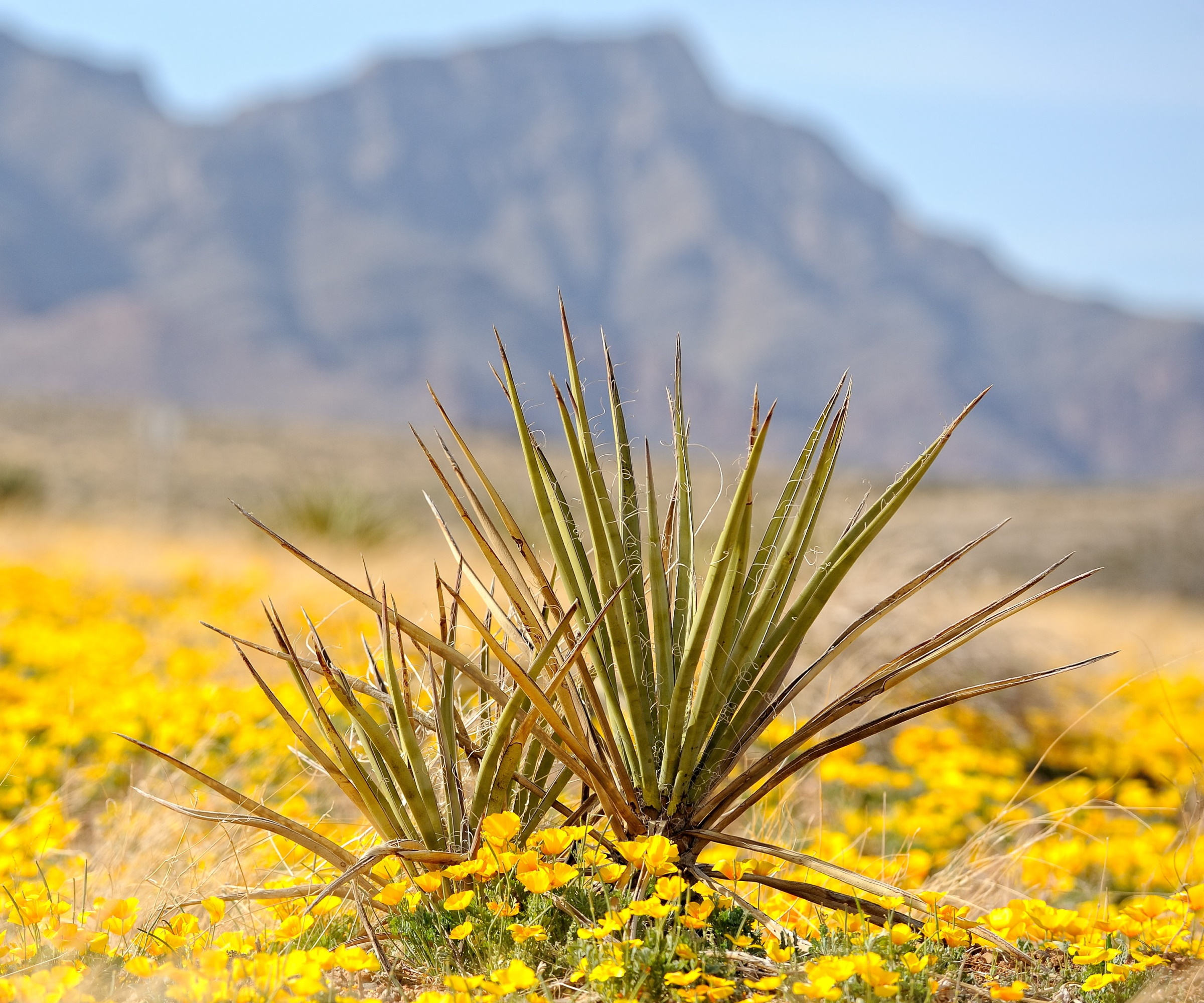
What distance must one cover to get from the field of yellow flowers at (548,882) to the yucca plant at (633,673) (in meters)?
0.11

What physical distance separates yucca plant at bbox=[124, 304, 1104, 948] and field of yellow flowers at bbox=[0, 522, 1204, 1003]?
0.11 meters

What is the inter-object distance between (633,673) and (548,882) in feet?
1.39

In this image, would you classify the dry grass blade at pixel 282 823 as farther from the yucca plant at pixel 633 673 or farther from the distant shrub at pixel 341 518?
the distant shrub at pixel 341 518

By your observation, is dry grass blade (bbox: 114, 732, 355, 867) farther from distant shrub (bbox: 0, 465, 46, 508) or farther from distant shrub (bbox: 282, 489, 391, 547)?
distant shrub (bbox: 0, 465, 46, 508)

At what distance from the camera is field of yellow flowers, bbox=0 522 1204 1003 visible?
1.83 m

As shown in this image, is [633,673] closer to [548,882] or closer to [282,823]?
[548,882]

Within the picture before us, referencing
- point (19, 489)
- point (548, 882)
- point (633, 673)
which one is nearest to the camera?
point (548, 882)

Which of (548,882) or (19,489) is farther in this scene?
(19,489)

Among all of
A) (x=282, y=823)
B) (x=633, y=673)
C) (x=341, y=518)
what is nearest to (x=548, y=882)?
(x=633, y=673)

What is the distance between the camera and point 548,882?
1.85 metres

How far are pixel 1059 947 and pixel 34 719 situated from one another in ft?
12.0

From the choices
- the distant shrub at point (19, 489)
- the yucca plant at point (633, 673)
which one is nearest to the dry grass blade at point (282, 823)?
the yucca plant at point (633, 673)

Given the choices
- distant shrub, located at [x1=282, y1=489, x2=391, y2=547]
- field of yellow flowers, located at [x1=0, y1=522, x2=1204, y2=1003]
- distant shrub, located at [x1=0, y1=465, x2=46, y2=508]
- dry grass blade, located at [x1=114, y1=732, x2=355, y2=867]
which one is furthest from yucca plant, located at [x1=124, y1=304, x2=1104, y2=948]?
distant shrub, located at [x1=0, y1=465, x2=46, y2=508]

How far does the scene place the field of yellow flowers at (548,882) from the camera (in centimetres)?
183
